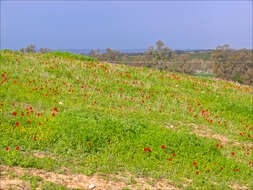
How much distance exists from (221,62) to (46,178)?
6336 centimetres

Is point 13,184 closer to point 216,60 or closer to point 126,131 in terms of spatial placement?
point 126,131

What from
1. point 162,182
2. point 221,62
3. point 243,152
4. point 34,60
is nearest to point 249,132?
point 243,152

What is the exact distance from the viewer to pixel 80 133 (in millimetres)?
7270

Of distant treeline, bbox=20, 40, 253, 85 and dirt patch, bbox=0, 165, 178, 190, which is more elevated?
distant treeline, bbox=20, 40, 253, 85

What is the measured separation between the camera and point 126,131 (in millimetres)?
7934

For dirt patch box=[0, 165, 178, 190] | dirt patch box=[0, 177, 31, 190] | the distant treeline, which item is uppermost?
the distant treeline

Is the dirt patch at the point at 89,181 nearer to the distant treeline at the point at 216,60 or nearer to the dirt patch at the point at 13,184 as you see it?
the dirt patch at the point at 13,184

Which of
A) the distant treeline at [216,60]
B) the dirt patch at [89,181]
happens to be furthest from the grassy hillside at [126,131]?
the distant treeline at [216,60]

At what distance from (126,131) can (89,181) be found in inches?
107

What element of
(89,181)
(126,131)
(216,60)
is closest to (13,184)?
(89,181)

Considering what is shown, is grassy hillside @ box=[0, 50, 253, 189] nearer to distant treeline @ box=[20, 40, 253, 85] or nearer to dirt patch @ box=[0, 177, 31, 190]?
dirt patch @ box=[0, 177, 31, 190]

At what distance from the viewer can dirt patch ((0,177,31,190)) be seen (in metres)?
4.51

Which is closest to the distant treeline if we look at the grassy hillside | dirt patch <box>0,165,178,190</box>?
the grassy hillside

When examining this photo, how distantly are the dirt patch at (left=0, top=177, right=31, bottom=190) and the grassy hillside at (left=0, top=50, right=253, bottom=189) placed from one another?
0.17 m
